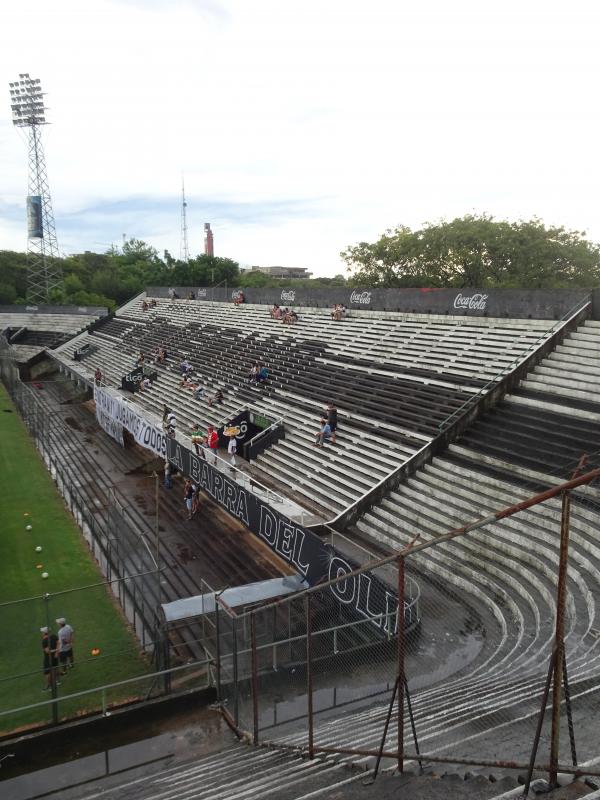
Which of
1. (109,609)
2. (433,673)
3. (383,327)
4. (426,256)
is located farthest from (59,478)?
(426,256)

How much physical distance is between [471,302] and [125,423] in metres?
15.2

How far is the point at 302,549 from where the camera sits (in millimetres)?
13711

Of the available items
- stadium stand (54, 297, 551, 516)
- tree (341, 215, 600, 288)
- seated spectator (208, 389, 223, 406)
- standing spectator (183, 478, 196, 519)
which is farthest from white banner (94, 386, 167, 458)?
tree (341, 215, 600, 288)

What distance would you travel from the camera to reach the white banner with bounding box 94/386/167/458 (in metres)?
23.2

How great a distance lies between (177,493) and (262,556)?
241 inches

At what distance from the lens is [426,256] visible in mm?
45969

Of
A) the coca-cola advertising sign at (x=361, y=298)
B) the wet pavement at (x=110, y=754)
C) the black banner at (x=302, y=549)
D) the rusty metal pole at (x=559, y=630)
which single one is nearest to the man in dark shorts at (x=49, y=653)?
the wet pavement at (x=110, y=754)

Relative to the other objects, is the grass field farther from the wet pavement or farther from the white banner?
the white banner

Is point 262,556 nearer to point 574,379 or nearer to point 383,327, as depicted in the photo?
point 574,379

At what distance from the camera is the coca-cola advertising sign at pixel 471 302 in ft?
74.9

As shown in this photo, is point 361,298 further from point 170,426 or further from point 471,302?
point 170,426

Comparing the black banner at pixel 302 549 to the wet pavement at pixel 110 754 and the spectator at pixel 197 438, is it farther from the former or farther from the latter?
the wet pavement at pixel 110 754

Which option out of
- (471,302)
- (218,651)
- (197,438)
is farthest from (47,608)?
(471,302)

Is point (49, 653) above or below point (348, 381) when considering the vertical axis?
below
